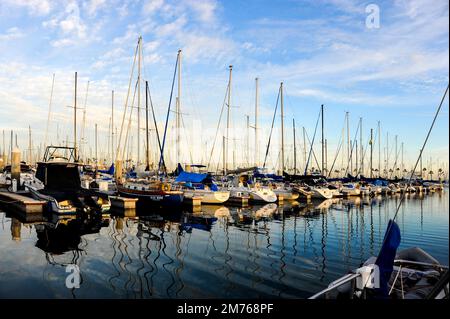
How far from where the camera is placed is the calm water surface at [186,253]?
32.5ft

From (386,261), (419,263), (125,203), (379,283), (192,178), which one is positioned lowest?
(125,203)

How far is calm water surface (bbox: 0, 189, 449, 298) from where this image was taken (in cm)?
991

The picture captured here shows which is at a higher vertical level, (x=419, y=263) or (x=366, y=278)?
(x=366, y=278)

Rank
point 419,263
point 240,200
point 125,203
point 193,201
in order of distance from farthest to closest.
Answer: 1. point 240,200
2. point 193,201
3. point 125,203
4. point 419,263

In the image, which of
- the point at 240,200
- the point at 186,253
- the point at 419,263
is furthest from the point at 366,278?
the point at 240,200

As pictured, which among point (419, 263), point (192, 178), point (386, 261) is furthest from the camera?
point (192, 178)

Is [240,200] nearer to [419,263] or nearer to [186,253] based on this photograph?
[186,253]

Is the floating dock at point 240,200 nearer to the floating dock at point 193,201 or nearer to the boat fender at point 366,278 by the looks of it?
the floating dock at point 193,201

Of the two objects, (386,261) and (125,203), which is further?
(125,203)

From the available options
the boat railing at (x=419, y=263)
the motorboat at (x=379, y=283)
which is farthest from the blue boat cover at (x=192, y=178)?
the motorboat at (x=379, y=283)

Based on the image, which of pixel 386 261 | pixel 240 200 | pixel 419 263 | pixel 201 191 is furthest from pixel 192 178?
pixel 386 261

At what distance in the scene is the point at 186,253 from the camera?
14.1 m
